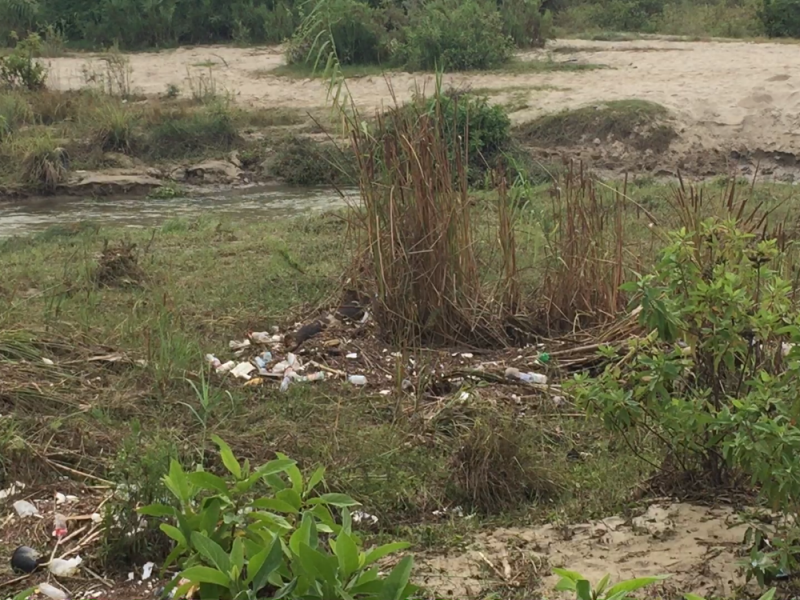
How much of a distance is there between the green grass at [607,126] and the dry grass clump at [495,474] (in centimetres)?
865

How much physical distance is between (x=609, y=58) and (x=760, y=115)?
13.7 ft

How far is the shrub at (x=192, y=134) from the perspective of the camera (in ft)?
40.5

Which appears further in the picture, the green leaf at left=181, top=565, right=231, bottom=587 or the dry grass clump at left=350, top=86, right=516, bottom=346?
the dry grass clump at left=350, top=86, right=516, bottom=346

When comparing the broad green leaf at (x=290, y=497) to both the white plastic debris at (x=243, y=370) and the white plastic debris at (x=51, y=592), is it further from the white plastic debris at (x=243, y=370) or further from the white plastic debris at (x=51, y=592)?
the white plastic debris at (x=243, y=370)

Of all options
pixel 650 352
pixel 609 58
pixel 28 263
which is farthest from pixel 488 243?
pixel 609 58

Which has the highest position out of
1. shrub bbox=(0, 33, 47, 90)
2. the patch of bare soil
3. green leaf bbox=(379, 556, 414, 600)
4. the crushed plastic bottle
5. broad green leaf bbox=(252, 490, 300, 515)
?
shrub bbox=(0, 33, 47, 90)

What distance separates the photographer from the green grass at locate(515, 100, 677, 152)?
11.5m

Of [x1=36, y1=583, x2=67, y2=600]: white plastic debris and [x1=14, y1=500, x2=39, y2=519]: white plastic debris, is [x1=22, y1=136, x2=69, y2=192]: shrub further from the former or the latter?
[x1=36, y1=583, x2=67, y2=600]: white plastic debris

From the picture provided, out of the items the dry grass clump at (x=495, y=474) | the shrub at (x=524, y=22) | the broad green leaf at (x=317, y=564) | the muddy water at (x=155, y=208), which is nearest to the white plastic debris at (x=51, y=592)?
the broad green leaf at (x=317, y=564)

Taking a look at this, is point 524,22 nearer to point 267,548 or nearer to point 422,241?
point 422,241

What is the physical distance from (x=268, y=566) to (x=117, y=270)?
4009 millimetres

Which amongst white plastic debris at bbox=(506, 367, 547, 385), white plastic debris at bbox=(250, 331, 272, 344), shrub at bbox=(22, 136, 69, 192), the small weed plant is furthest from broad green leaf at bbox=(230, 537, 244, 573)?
shrub at bbox=(22, 136, 69, 192)

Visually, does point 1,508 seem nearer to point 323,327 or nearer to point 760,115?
point 323,327

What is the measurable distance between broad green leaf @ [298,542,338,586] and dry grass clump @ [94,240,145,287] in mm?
3893
